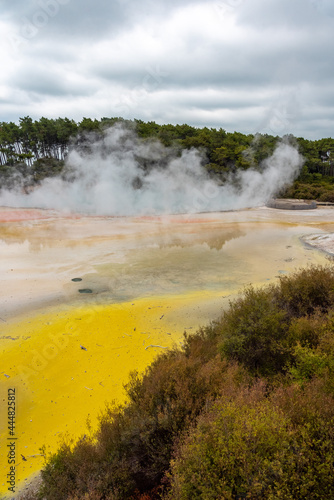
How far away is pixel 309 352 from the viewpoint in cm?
492

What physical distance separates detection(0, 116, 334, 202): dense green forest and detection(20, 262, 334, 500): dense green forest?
101ft

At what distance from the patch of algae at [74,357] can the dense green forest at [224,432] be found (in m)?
0.72

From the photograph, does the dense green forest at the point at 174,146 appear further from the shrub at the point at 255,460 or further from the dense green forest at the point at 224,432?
the shrub at the point at 255,460

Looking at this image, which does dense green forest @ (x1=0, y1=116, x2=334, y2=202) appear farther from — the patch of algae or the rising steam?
the patch of algae

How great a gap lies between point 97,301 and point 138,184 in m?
24.6

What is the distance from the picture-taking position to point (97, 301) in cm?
962

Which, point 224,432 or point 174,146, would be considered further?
point 174,146

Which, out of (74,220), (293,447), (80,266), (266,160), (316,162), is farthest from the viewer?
(316,162)

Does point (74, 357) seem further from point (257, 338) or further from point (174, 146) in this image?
point (174, 146)

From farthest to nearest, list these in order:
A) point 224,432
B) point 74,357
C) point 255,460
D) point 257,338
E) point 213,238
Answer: point 213,238, point 74,357, point 257,338, point 224,432, point 255,460

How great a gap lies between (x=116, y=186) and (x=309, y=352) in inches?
1127

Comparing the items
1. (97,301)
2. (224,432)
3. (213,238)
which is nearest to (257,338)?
(224,432)

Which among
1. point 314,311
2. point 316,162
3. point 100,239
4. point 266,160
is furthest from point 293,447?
point 316,162

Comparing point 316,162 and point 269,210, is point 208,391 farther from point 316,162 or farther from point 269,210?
point 316,162
